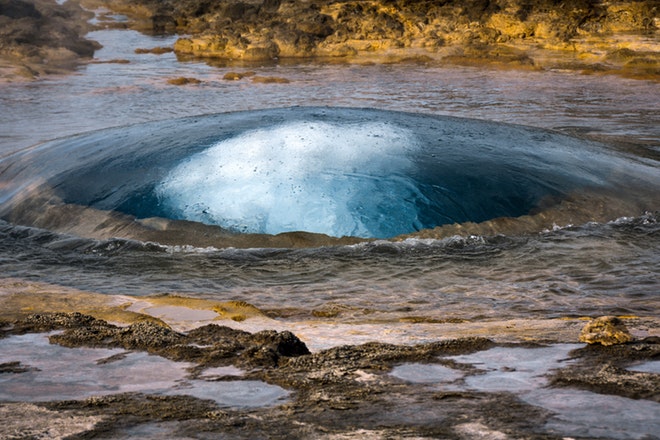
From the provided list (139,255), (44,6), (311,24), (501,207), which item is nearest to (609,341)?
(501,207)

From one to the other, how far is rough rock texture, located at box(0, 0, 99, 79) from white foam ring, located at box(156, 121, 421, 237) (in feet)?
45.3

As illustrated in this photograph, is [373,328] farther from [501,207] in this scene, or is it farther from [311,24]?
[311,24]

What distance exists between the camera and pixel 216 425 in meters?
2.08

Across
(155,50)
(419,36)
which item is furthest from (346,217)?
(155,50)

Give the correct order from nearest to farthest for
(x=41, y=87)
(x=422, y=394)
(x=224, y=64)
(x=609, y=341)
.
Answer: (x=422, y=394) < (x=609, y=341) < (x=41, y=87) < (x=224, y=64)

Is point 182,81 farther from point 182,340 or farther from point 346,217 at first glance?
point 182,340

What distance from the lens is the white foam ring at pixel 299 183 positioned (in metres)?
4.86

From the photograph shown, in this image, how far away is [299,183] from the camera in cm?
496

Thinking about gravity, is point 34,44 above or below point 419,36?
below

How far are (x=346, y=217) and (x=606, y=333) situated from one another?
2272mm

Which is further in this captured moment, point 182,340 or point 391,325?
point 391,325

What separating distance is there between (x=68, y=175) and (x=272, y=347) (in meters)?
3.29

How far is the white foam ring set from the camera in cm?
486

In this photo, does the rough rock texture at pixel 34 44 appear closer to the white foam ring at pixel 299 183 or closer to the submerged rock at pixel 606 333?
the white foam ring at pixel 299 183
